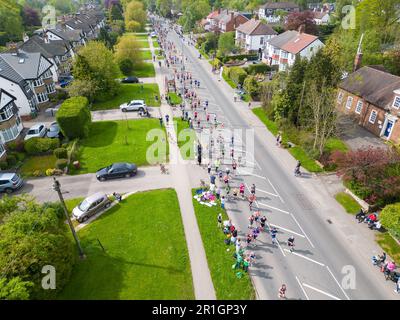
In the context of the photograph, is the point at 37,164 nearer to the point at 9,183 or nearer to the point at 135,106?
the point at 9,183

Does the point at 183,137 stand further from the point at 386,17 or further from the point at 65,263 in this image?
the point at 386,17

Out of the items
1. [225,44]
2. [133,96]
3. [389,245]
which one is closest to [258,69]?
[225,44]

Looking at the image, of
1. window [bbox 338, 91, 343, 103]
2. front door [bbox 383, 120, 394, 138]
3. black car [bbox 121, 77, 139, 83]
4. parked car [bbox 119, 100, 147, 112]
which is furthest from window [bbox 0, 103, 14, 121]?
front door [bbox 383, 120, 394, 138]

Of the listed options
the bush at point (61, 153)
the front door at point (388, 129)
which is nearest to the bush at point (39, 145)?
the bush at point (61, 153)

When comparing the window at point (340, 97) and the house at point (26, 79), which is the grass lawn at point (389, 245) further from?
the house at point (26, 79)

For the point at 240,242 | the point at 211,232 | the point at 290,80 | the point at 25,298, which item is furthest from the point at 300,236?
the point at 290,80
